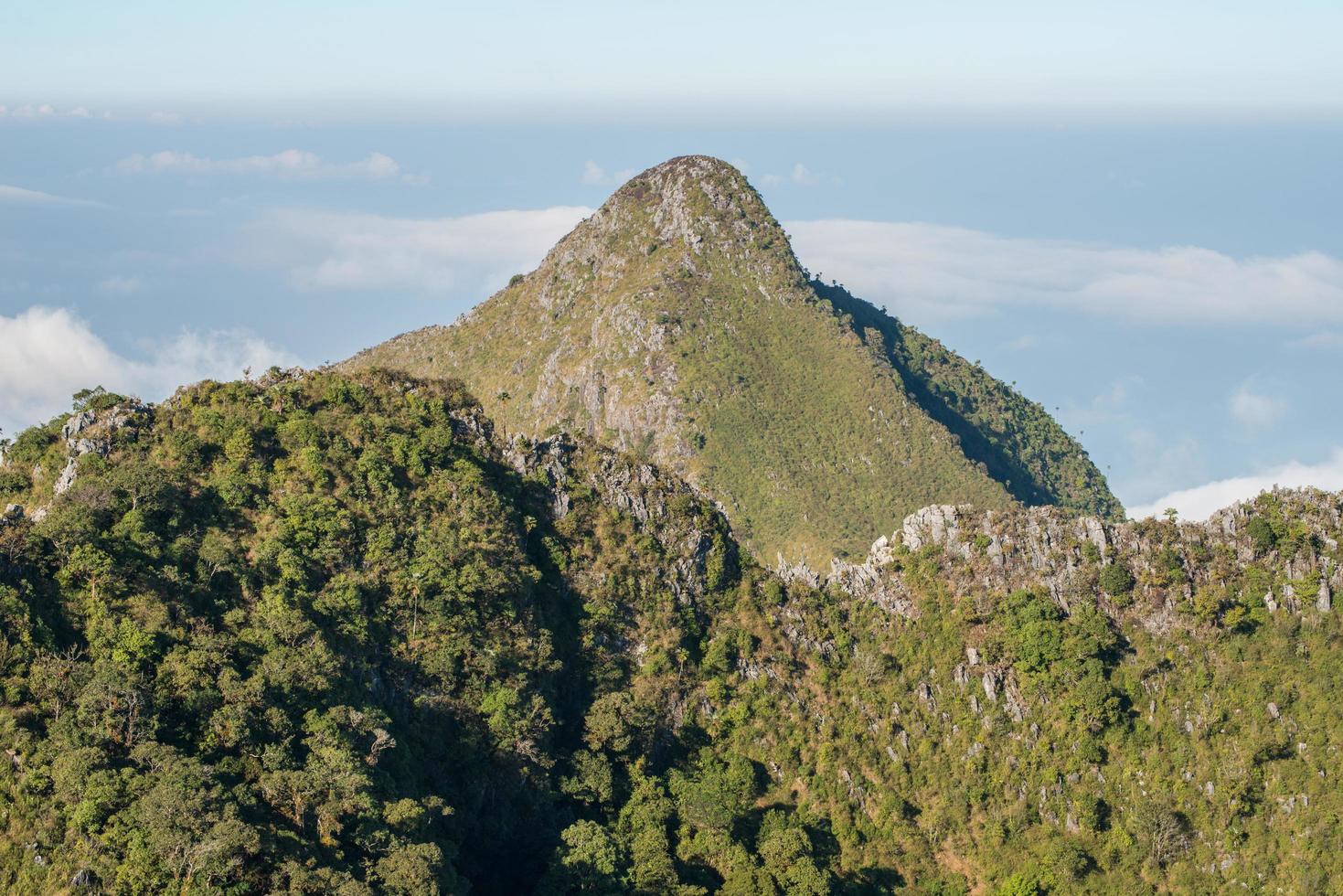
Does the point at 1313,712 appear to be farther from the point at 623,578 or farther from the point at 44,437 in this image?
the point at 44,437

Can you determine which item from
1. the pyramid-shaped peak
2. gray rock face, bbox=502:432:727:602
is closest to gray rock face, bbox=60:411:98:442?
gray rock face, bbox=502:432:727:602

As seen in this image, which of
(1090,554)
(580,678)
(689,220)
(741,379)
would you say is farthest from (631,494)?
(689,220)

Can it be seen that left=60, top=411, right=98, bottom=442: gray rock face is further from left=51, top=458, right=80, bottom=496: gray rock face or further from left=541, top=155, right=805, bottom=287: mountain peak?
left=541, top=155, right=805, bottom=287: mountain peak

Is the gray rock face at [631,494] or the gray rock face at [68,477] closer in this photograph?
the gray rock face at [68,477]

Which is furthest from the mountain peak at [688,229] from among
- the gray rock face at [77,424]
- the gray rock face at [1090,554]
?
the gray rock face at [77,424]

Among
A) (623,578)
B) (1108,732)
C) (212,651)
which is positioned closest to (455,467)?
(623,578)

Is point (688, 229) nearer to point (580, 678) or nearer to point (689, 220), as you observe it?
point (689, 220)

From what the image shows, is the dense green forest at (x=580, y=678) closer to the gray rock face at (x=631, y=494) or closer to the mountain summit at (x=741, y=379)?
the gray rock face at (x=631, y=494)
